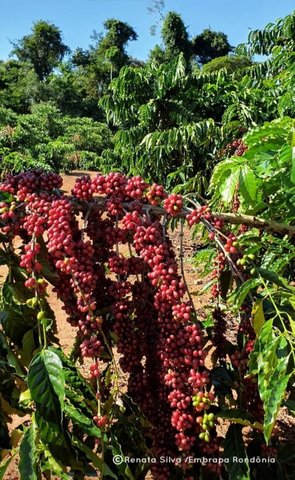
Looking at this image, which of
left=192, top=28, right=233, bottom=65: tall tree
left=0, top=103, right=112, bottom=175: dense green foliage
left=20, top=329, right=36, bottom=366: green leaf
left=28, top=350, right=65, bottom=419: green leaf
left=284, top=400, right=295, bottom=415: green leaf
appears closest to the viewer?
left=28, top=350, right=65, bottom=419: green leaf

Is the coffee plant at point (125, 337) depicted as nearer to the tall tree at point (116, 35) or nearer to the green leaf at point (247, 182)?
the green leaf at point (247, 182)

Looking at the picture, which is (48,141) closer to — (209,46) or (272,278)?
(272,278)

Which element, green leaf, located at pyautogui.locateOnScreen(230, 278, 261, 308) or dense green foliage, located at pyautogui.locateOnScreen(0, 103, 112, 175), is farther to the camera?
dense green foliage, located at pyautogui.locateOnScreen(0, 103, 112, 175)

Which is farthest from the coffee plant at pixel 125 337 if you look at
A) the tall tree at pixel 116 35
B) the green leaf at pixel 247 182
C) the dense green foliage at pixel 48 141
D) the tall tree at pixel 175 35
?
the tall tree at pixel 116 35

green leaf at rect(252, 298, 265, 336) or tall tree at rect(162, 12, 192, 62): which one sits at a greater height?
tall tree at rect(162, 12, 192, 62)

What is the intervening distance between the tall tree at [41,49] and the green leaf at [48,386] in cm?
4669

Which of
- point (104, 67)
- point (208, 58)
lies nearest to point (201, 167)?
point (104, 67)

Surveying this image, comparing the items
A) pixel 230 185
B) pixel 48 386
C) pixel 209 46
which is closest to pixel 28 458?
pixel 48 386

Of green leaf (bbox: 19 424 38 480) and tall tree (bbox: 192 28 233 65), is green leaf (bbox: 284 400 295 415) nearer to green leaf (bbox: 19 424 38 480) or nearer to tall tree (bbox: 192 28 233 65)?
green leaf (bbox: 19 424 38 480)

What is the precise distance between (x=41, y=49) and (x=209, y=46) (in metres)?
16.8

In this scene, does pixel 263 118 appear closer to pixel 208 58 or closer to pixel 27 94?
pixel 27 94

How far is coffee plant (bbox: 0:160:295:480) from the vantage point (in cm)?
109

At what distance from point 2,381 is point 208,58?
5046 cm

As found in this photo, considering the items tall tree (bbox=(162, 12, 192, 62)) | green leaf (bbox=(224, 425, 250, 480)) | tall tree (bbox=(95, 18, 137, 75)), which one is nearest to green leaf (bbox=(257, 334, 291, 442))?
green leaf (bbox=(224, 425, 250, 480))
